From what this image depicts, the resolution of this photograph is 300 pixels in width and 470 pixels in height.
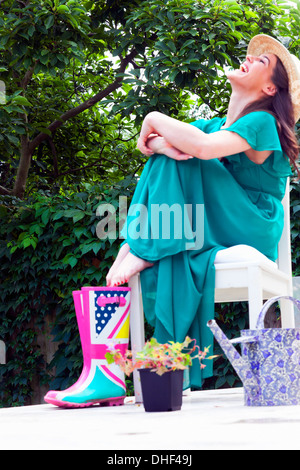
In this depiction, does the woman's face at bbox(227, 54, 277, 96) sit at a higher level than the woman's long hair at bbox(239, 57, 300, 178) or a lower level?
higher

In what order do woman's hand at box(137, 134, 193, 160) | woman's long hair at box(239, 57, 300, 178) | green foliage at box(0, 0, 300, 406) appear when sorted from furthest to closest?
green foliage at box(0, 0, 300, 406) → woman's long hair at box(239, 57, 300, 178) → woman's hand at box(137, 134, 193, 160)

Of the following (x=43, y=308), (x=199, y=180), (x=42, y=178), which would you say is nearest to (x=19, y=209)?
(x=43, y=308)

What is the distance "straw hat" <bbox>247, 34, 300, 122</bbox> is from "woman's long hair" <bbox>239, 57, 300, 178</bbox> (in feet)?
0.06

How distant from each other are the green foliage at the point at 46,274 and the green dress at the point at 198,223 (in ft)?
3.99

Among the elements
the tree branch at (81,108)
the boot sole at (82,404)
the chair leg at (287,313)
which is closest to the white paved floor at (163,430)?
the boot sole at (82,404)

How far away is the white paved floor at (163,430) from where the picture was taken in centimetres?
95

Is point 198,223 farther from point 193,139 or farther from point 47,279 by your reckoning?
Answer: point 47,279

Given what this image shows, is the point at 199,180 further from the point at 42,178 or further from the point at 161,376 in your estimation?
the point at 42,178

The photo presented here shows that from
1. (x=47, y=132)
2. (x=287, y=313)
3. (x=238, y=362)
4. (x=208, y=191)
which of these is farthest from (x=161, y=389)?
(x=47, y=132)

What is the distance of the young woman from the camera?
1.89m

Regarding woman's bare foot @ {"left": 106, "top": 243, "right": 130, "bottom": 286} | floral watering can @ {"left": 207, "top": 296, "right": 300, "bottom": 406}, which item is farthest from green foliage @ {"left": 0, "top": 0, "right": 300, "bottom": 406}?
floral watering can @ {"left": 207, "top": 296, "right": 300, "bottom": 406}

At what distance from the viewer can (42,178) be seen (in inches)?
175

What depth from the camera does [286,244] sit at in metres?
2.46

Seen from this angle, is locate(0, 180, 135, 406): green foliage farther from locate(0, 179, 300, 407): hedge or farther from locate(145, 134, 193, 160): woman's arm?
locate(145, 134, 193, 160): woman's arm
